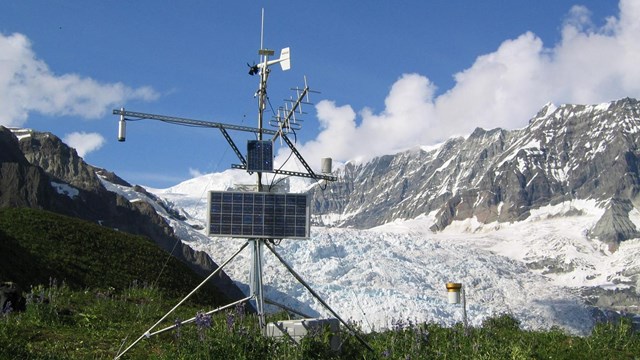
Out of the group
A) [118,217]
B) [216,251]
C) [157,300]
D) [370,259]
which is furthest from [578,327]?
[157,300]

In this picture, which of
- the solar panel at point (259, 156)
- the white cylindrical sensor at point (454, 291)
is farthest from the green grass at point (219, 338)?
the solar panel at point (259, 156)

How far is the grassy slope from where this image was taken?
3472cm

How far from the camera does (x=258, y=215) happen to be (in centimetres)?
1797

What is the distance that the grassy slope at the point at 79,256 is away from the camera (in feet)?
114

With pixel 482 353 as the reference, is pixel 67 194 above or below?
above

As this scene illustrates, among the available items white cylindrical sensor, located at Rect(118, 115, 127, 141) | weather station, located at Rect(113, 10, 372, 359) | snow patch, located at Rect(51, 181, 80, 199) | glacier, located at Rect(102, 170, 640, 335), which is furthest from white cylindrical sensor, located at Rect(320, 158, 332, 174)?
snow patch, located at Rect(51, 181, 80, 199)

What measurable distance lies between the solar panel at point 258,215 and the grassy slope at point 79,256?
17.0 metres

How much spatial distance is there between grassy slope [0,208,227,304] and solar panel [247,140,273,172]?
56.7 feet

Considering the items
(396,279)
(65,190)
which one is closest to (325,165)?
(396,279)

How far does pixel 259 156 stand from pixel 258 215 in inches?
60.1

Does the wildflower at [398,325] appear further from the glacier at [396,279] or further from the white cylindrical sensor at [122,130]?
the glacier at [396,279]

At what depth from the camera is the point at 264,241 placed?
18.2 metres

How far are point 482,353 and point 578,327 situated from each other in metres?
119

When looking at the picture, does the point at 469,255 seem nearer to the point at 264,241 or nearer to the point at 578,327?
the point at 578,327
